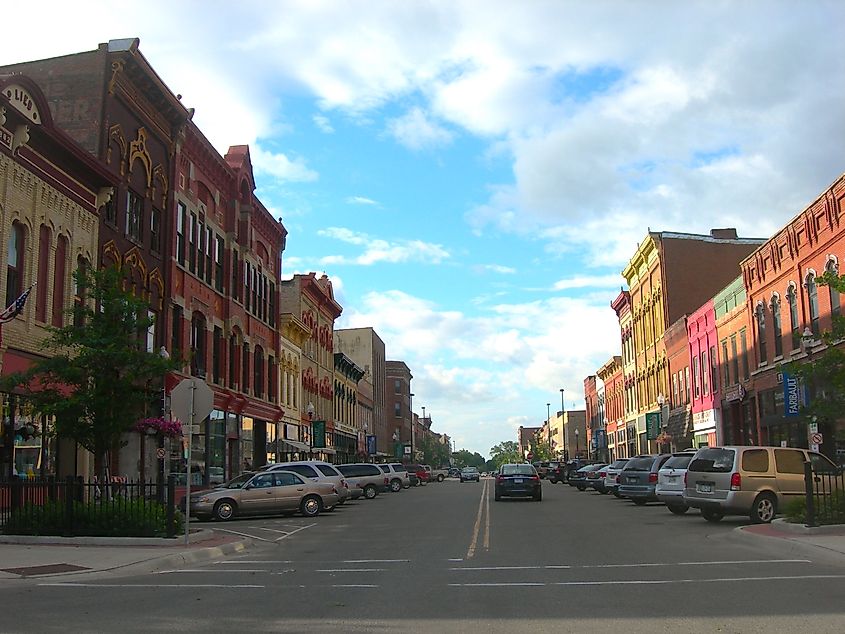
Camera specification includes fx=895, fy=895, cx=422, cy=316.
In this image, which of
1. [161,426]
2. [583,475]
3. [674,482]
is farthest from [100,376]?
[583,475]

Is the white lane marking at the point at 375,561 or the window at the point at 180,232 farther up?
the window at the point at 180,232

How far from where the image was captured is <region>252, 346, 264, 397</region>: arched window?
45250 millimetres

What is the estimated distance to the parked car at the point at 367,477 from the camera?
136ft

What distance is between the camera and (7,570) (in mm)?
12977

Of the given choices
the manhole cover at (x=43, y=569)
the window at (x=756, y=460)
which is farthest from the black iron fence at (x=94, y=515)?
the window at (x=756, y=460)

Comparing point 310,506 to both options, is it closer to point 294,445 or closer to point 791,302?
point 791,302

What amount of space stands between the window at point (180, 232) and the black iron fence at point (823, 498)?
24488 millimetres

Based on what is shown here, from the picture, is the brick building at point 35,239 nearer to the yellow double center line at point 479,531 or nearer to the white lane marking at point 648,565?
the yellow double center line at point 479,531

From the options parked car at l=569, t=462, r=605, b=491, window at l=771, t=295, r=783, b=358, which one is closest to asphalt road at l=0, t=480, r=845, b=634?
window at l=771, t=295, r=783, b=358

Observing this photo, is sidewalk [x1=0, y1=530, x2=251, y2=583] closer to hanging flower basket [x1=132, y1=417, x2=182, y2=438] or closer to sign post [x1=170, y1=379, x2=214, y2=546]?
sign post [x1=170, y1=379, x2=214, y2=546]

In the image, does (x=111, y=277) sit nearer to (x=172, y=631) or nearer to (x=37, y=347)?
(x=37, y=347)

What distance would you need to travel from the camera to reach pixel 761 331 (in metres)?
38.6

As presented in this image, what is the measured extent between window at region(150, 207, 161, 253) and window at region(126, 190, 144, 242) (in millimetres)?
847

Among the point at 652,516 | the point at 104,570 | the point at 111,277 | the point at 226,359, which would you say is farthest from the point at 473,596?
the point at 226,359
